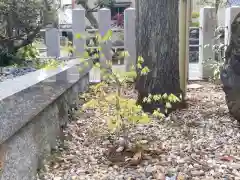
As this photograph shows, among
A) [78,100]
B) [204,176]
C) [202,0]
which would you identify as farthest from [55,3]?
[202,0]

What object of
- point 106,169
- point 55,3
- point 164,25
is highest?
point 55,3

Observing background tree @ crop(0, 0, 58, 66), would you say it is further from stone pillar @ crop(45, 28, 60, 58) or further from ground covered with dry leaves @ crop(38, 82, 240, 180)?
ground covered with dry leaves @ crop(38, 82, 240, 180)

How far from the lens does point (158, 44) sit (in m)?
3.75

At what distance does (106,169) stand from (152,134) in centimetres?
88

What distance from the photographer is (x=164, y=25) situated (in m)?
3.74

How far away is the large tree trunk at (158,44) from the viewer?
3.72 meters

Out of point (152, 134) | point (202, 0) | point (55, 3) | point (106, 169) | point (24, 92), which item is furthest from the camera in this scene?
point (202, 0)

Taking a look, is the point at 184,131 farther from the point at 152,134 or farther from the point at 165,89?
the point at 165,89

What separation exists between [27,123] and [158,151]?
41.9 inches

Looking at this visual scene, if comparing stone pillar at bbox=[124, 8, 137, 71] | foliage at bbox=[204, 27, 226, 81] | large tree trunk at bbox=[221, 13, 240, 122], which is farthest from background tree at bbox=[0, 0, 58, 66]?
large tree trunk at bbox=[221, 13, 240, 122]

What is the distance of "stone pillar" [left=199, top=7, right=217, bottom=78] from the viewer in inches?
249

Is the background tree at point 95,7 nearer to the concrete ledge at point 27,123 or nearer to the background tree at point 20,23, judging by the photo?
the background tree at point 20,23

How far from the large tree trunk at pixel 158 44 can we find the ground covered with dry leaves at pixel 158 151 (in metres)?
0.36

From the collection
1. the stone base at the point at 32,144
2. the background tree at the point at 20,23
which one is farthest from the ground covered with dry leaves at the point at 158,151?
the background tree at the point at 20,23
